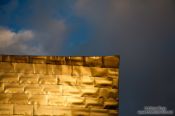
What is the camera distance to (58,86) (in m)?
3.95

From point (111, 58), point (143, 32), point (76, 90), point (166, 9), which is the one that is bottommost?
point (76, 90)

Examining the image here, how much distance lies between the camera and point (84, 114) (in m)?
3.93

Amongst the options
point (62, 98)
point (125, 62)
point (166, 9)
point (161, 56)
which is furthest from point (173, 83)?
point (62, 98)

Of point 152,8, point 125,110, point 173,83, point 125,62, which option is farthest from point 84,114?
point 152,8

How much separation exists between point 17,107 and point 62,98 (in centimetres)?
60

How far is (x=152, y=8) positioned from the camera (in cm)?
534

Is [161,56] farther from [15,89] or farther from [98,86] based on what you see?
[15,89]

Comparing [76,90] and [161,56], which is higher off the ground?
[161,56]

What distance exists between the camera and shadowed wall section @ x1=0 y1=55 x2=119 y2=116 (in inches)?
151

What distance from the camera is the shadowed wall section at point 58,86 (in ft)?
12.6

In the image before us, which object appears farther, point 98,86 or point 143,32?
point 143,32

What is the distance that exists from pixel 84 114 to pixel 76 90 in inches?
13.4

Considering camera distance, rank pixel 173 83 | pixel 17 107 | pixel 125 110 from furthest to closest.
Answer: pixel 173 83, pixel 125 110, pixel 17 107

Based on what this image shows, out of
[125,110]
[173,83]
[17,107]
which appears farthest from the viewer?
[173,83]
